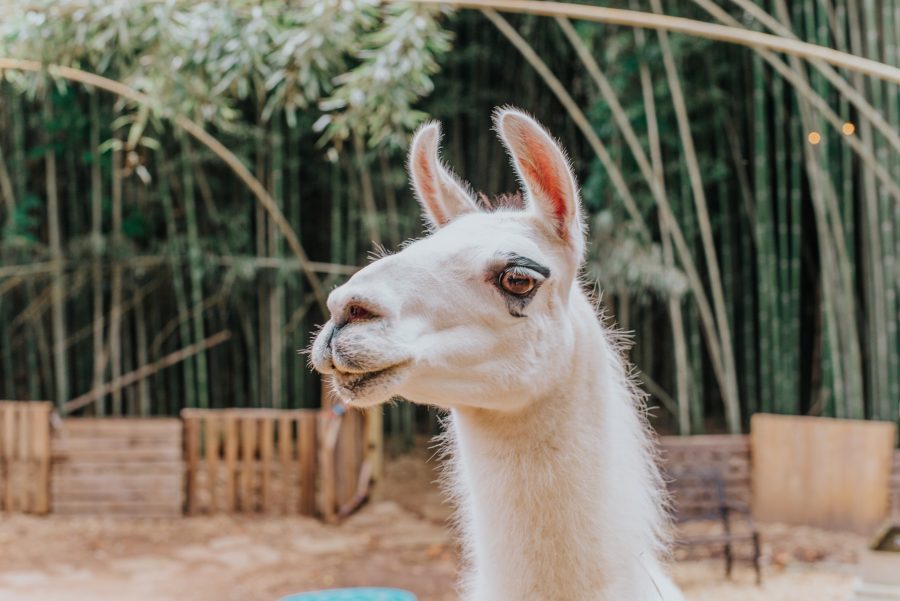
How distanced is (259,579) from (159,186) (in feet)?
12.5

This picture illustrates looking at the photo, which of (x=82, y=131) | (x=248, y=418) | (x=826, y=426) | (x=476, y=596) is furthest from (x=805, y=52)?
(x=82, y=131)

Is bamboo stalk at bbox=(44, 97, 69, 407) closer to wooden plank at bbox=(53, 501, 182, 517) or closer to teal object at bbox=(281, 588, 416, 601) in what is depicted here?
wooden plank at bbox=(53, 501, 182, 517)

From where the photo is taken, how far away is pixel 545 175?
1.32 meters

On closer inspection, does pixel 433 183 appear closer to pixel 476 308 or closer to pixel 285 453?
pixel 476 308

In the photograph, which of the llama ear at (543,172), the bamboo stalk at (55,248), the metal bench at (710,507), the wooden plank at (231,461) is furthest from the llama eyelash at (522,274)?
the bamboo stalk at (55,248)

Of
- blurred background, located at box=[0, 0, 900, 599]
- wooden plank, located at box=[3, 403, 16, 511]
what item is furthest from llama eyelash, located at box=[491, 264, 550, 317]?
wooden plank, located at box=[3, 403, 16, 511]

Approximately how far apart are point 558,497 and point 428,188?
1.81 feet

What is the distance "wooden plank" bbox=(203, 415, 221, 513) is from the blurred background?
0.38 m

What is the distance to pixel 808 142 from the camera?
5770mm

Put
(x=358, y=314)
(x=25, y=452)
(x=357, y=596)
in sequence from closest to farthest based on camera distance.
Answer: (x=358, y=314), (x=357, y=596), (x=25, y=452)

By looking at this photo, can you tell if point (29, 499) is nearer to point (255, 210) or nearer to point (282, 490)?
point (282, 490)

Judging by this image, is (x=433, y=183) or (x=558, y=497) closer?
(x=558, y=497)

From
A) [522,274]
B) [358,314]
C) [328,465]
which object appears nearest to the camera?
[358,314]

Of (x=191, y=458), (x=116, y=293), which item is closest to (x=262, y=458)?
(x=191, y=458)
